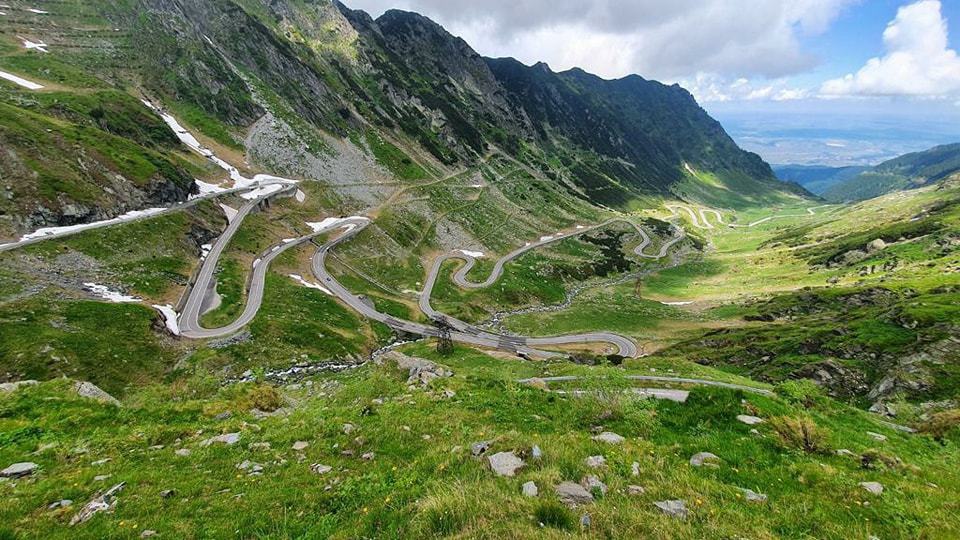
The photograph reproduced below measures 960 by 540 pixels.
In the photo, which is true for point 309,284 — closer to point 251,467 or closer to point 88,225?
point 88,225

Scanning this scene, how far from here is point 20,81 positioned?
11000cm

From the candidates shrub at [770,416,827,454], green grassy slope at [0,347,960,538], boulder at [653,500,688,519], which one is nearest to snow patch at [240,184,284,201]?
green grassy slope at [0,347,960,538]

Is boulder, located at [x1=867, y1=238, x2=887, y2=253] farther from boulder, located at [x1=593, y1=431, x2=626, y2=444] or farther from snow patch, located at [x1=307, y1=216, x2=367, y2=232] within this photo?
boulder, located at [x1=593, y1=431, x2=626, y2=444]

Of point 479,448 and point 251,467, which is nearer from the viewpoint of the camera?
point 479,448

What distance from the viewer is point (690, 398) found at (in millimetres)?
19031

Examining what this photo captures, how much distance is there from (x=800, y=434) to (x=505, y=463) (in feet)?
37.0

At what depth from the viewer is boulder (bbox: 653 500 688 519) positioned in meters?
8.76

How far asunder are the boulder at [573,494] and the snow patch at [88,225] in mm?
86216

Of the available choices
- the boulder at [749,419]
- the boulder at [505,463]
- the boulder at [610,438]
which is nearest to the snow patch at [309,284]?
the boulder at [610,438]

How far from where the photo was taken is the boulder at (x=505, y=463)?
11.2 metres

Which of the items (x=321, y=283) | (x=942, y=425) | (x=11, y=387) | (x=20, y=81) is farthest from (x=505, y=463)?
(x=20, y=81)

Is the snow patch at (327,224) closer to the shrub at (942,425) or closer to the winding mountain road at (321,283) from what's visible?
the winding mountain road at (321,283)

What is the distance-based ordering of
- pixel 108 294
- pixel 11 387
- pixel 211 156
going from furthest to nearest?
pixel 211 156, pixel 108 294, pixel 11 387

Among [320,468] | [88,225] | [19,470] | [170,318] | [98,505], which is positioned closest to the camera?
[98,505]
